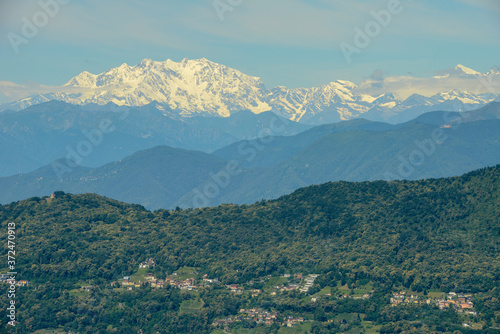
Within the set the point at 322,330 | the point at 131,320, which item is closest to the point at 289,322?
the point at 322,330

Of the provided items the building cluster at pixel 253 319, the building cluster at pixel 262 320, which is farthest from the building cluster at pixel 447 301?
the building cluster at pixel 253 319

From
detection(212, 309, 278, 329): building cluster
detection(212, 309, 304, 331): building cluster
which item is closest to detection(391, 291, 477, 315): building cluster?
detection(212, 309, 304, 331): building cluster

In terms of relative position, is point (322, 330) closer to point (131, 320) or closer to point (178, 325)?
point (178, 325)

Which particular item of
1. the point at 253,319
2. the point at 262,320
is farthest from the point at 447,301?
the point at 253,319

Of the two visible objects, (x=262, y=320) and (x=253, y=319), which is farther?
(x=253, y=319)

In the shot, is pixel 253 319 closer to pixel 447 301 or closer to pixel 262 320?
pixel 262 320

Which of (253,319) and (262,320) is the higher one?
(253,319)

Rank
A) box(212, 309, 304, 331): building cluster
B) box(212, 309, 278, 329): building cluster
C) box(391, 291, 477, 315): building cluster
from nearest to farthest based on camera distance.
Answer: box(391, 291, 477, 315): building cluster < box(212, 309, 304, 331): building cluster < box(212, 309, 278, 329): building cluster

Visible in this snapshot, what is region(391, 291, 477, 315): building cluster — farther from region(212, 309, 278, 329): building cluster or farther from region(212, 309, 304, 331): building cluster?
region(212, 309, 278, 329): building cluster
